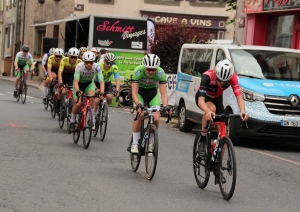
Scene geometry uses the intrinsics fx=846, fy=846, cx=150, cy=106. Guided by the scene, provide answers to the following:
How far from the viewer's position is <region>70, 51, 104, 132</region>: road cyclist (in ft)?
48.2

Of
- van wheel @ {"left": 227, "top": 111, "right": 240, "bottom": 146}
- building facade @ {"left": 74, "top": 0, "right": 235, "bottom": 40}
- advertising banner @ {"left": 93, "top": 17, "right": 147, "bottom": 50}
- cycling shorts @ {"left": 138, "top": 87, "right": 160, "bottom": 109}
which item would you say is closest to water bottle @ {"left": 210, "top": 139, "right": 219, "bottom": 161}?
cycling shorts @ {"left": 138, "top": 87, "right": 160, "bottom": 109}

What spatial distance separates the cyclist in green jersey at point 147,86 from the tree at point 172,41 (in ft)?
47.9

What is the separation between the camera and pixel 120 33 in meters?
29.7

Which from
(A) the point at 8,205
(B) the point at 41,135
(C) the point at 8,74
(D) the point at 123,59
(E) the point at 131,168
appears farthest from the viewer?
(C) the point at 8,74

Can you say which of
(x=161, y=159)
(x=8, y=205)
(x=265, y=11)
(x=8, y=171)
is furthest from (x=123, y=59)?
(x=8, y=205)

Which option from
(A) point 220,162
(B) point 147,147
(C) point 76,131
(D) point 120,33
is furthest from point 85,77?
(D) point 120,33

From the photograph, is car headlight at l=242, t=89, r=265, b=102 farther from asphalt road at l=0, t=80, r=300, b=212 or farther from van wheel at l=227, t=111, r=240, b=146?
asphalt road at l=0, t=80, r=300, b=212

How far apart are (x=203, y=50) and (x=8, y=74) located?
4162 cm

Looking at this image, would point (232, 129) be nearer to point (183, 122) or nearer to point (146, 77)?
point (183, 122)

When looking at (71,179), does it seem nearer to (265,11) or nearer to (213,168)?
(213,168)

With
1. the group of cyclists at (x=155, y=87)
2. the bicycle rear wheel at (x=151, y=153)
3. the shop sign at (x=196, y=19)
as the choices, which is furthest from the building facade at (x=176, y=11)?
the bicycle rear wheel at (x=151, y=153)

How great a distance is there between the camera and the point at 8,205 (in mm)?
8438

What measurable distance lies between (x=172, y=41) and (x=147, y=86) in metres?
14.9

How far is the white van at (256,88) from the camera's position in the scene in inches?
613
